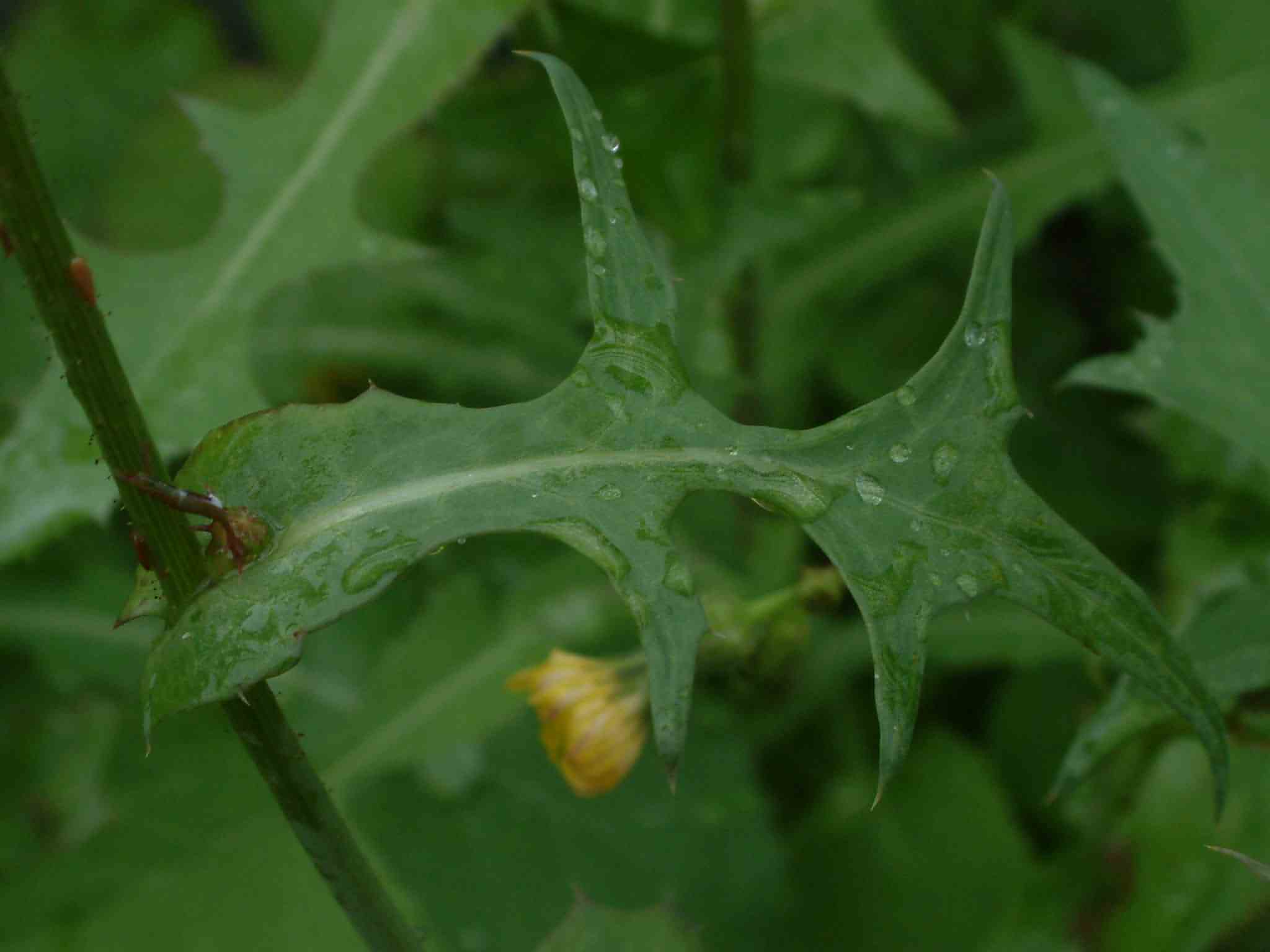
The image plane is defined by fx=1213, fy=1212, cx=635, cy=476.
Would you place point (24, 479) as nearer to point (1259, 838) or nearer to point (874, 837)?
point (874, 837)

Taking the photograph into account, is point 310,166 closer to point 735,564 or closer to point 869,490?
point 735,564

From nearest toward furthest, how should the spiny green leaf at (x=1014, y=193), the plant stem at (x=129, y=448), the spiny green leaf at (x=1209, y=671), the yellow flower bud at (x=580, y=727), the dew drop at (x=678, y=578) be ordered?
the plant stem at (x=129, y=448) < the dew drop at (x=678, y=578) < the spiny green leaf at (x=1209, y=671) < the yellow flower bud at (x=580, y=727) < the spiny green leaf at (x=1014, y=193)

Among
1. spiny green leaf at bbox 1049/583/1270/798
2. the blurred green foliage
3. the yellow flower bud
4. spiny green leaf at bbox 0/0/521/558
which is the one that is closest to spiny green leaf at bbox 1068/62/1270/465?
the blurred green foliage

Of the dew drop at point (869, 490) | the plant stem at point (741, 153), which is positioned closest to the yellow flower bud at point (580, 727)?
the dew drop at point (869, 490)

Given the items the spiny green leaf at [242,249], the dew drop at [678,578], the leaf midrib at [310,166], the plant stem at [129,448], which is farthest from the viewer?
the leaf midrib at [310,166]

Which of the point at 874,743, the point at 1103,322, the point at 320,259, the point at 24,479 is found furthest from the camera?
the point at 1103,322

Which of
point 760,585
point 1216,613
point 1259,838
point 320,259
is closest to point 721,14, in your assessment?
point 320,259

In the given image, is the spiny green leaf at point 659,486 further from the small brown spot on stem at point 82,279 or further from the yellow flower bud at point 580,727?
the yellow flower bud at point 580,727

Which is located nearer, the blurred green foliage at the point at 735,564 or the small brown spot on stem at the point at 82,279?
the small brown spot on stem at the point at 82,279
